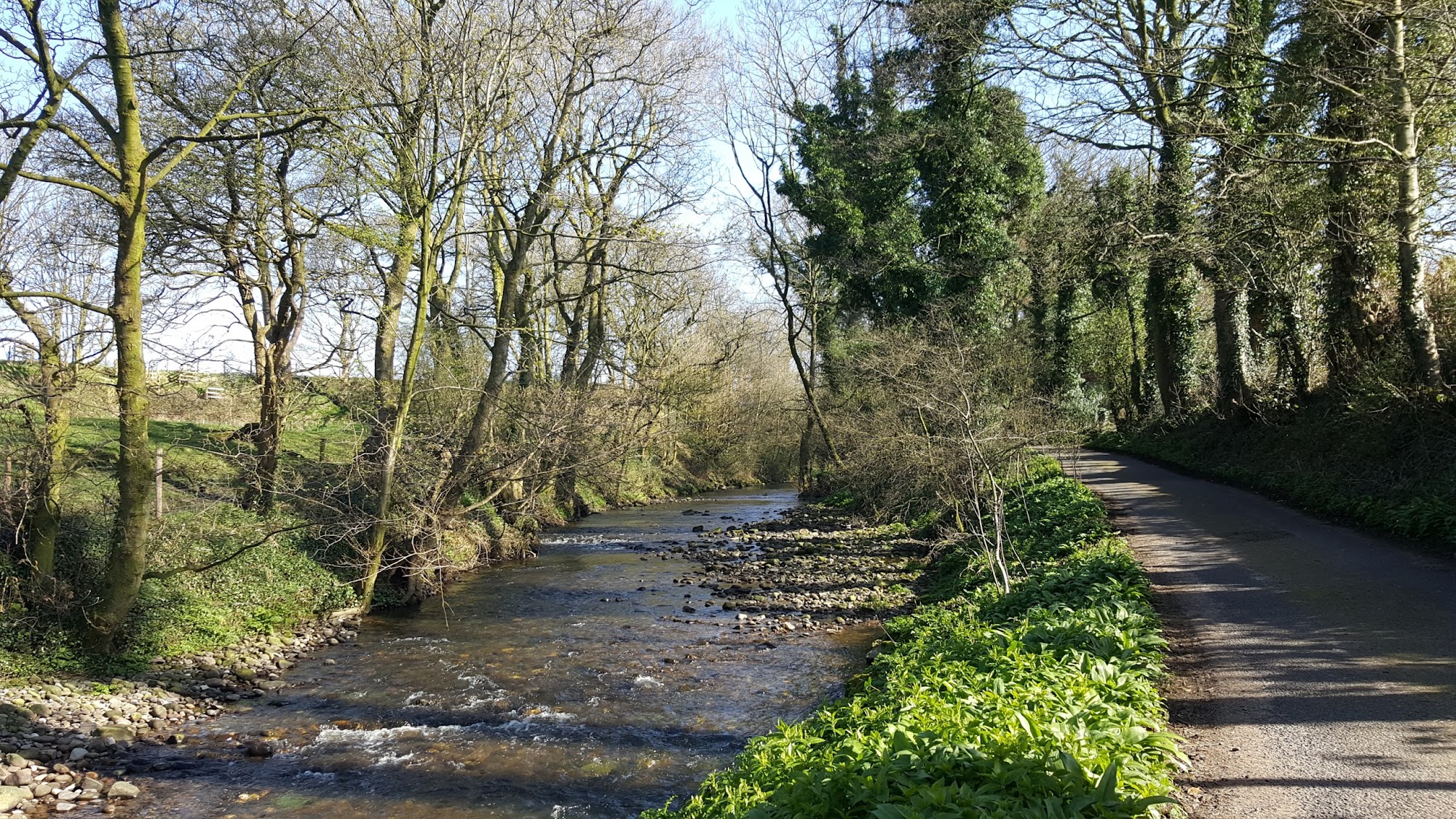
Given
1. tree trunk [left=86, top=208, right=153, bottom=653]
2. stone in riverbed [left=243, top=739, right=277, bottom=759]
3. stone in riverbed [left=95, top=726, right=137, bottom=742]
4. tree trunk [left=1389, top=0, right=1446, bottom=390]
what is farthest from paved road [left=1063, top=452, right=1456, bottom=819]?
tree trunk [left=86, top=208, right=153, bottom=653]

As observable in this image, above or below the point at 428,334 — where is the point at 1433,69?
above

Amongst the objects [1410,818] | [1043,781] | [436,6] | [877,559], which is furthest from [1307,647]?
[436,6]

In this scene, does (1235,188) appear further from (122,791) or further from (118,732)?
(118,732)

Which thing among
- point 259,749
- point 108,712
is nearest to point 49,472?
point 108,712

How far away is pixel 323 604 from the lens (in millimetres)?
13641

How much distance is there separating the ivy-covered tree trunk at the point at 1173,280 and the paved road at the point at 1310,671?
25.3 feet

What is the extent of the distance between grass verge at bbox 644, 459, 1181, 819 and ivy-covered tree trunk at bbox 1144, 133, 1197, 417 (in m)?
10.7

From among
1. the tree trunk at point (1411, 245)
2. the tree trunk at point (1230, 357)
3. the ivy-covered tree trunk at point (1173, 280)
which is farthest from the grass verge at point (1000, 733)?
the tree trunk at point (1230, 357)

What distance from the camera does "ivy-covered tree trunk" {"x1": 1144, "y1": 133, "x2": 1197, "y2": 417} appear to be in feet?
57.0

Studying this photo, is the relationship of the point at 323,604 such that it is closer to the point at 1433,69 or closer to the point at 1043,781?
the point at 1043,781

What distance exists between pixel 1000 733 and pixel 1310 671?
353 centimetres

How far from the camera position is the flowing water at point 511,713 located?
7.43m

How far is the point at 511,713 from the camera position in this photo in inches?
372

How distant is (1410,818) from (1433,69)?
12.4m
